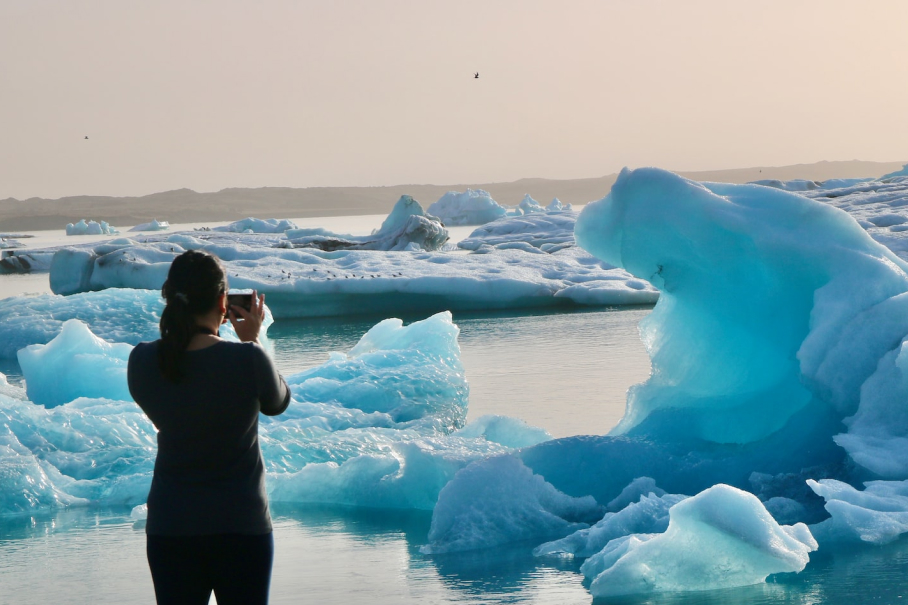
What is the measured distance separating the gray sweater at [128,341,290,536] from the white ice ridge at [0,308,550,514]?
2.68 metres

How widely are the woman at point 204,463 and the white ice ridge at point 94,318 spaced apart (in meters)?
8.80

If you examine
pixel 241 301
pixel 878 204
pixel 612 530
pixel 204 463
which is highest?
pixel 241 301

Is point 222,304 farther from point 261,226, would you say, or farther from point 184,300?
point 261,226

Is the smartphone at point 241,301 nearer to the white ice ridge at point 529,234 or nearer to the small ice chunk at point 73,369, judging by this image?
the small ice chunk at point 73,369

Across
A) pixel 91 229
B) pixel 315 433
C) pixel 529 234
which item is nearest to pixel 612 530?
pixel 315 433

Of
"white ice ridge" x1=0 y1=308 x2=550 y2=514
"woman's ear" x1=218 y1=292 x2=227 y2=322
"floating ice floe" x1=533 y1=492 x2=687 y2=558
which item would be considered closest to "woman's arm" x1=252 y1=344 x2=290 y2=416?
"woman's ear" x1=218 y1=292 x2=227 y2=322

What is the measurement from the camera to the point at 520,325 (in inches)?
493

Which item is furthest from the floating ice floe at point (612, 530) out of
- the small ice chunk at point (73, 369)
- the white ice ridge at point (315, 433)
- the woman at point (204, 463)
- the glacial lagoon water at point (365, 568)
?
the small ice chunk at point (73, 369)

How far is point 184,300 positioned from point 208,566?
18.6 inches

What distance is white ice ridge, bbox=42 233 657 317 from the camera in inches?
554

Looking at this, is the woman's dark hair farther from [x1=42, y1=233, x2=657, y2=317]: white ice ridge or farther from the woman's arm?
[x1=42, y1=233, x2=657, y2=317]: white ice ridge

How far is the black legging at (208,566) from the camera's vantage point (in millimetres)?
1817

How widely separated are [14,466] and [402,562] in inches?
94.5

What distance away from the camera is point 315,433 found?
586 cm
